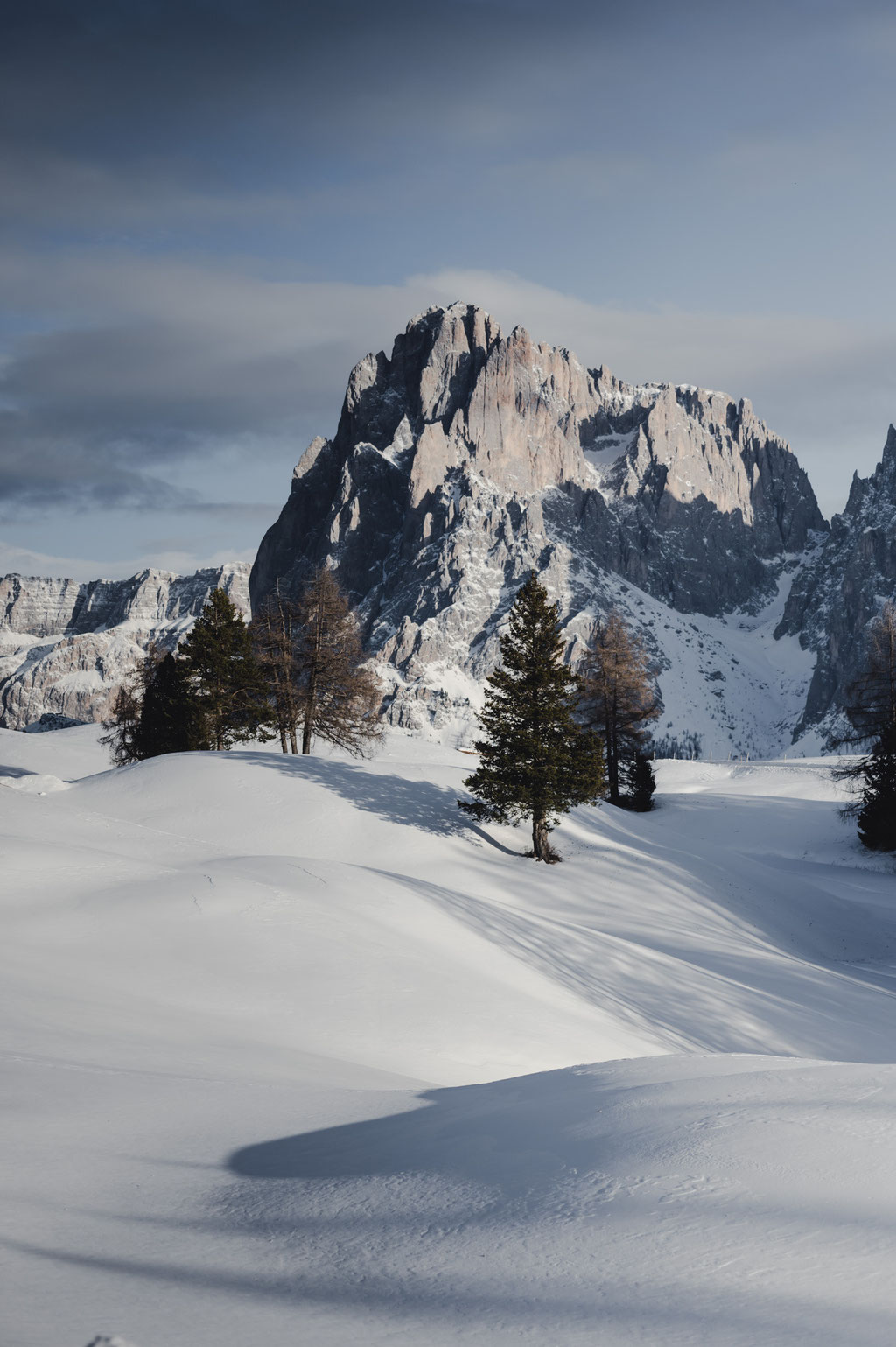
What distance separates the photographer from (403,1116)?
584cm

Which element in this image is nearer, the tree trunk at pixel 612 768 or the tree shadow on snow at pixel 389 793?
the tree shadow on snow at pixel 389 793

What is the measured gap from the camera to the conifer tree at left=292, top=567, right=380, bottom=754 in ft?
97.9

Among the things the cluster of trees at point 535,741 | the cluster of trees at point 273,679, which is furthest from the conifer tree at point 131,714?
the cluster of trees at point 535,741

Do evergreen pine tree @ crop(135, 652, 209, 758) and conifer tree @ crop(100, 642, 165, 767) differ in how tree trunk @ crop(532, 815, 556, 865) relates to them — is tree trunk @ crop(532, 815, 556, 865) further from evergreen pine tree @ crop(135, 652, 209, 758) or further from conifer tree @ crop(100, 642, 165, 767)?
conifer tree @ crop(100, 642, 165, 767)

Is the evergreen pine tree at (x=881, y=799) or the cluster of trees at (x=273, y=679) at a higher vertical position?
the cluster of trees at (x=273, y=679)

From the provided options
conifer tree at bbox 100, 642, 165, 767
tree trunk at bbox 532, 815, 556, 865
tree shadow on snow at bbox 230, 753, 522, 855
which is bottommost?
tree trunk at bbox 532, 815, 556, 865

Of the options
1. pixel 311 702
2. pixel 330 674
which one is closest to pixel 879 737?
pixel 330 674

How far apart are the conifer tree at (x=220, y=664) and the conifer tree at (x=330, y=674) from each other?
321 cm

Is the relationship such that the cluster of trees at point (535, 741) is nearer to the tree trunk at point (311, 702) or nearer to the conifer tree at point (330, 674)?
the conifer tree at point (330, 674)

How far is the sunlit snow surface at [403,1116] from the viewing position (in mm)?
3094

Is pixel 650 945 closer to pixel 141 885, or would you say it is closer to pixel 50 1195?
pixel 141 885

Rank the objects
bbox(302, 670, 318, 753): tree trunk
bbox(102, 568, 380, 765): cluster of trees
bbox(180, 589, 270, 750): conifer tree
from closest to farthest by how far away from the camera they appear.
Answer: bbox(302, 670, 318, 753): tree trunk < bbox(102, 568, 380, 765): cluster of trees < bbox(180, 589, 270, 750): conifer tree

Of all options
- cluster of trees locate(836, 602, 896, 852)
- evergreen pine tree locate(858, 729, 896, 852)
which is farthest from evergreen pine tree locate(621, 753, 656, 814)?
evergreen pine tree locate(858, 729, 896, 852)

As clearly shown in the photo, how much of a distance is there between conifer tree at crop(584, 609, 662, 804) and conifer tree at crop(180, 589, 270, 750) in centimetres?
1361
